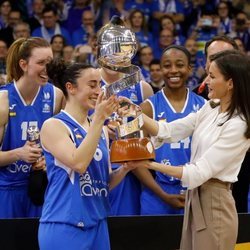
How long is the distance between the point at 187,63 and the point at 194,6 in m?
5.27

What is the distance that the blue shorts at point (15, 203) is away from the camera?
4.61 metres

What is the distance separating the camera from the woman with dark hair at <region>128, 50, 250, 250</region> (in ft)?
11.5

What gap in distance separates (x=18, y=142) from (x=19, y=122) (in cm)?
13

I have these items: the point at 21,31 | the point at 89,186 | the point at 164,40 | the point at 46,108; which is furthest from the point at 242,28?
the point at 89,186

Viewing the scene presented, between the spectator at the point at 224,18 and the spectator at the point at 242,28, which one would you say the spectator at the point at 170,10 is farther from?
the spectator at the point at 242,28

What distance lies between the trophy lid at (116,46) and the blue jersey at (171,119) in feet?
4.18

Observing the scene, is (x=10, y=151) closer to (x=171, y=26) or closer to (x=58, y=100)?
(x=58, y=100)

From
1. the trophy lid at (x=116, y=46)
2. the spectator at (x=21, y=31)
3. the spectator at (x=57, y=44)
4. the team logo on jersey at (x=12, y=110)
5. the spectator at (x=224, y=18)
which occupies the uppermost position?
the spectator at (x=224, y=18)

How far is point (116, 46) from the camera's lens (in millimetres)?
3482

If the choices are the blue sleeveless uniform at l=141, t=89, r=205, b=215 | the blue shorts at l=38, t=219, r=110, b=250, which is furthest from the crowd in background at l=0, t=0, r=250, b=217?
the blue shorts at l=38, t=219, r=110, b=250

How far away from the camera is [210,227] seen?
353 cm

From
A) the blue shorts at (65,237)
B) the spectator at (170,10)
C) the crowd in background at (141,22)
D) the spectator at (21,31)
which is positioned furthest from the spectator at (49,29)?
the blue shorts at (65,237)

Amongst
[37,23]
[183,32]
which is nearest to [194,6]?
[183,32]

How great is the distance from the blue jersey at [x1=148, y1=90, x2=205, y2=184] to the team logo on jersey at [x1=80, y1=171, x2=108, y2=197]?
3.81 feet
